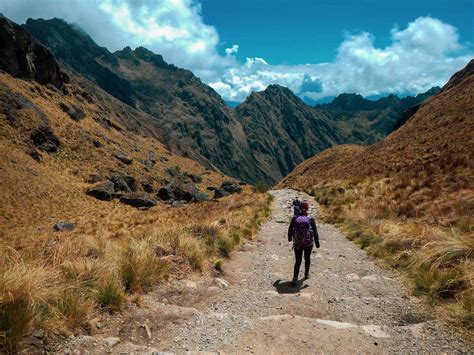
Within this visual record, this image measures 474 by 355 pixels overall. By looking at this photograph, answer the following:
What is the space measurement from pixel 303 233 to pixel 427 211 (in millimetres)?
8191

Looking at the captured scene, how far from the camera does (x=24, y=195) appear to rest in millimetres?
45938

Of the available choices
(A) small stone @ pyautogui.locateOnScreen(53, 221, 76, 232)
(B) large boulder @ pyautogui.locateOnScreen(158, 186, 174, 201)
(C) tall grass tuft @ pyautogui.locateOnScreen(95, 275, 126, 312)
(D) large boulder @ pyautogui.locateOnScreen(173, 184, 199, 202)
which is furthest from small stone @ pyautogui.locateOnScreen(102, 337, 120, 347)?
(B) large boulder @ pyautogui.locateOnScreen(158, 186, 174, 201)

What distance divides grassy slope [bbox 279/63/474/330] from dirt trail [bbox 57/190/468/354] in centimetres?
70

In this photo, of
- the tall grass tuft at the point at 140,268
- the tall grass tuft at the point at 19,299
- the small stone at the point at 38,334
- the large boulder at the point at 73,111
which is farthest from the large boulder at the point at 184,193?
Result: the small stone at the point at 38,334

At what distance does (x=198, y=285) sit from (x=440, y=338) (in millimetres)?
5140

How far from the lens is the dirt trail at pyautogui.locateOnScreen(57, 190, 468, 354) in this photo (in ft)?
18.1

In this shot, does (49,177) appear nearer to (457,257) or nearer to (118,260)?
(118,260)

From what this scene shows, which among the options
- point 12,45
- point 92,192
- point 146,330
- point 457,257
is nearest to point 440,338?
point 457,257

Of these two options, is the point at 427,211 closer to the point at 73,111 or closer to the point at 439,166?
the point at 439,166

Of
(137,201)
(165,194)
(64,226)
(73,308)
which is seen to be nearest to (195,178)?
(165,194)

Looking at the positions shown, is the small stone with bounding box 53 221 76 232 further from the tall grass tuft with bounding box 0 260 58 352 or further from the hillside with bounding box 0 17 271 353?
the tall grass tuft with bounding box 0 260 58 352

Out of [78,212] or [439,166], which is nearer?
[439,166]

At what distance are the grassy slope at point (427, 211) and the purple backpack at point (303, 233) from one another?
8.75 feet

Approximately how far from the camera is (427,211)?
15312mm
